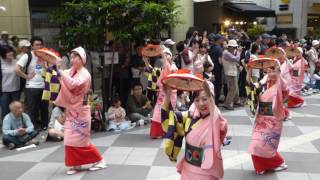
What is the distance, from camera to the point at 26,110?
7.98 meters

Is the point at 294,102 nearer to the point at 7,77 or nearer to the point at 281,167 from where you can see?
the point at 281,167

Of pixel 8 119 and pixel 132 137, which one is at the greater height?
pixel 8 119

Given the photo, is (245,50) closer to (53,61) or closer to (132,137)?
(132,137)

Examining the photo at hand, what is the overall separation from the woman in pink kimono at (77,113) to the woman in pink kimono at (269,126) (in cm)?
214

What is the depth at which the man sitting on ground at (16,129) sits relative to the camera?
6711mm

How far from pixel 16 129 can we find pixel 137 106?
8.44 ft

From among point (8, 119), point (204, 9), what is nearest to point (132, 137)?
point (8, 119)

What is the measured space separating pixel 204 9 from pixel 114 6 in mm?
10796

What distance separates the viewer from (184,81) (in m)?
3.45

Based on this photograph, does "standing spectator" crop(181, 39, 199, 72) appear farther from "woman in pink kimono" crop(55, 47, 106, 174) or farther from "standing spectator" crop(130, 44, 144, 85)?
"woman in pink kimono" crop(55, 47, 106, 174)

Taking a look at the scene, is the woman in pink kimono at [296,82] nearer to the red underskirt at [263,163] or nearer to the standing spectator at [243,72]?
the standing spectator at [243,72]

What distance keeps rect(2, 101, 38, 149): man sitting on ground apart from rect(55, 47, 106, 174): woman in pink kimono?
1.62m

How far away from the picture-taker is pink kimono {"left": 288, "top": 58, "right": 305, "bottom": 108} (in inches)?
406

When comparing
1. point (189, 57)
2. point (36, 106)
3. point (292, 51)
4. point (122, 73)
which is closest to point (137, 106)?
point (122, 73)
